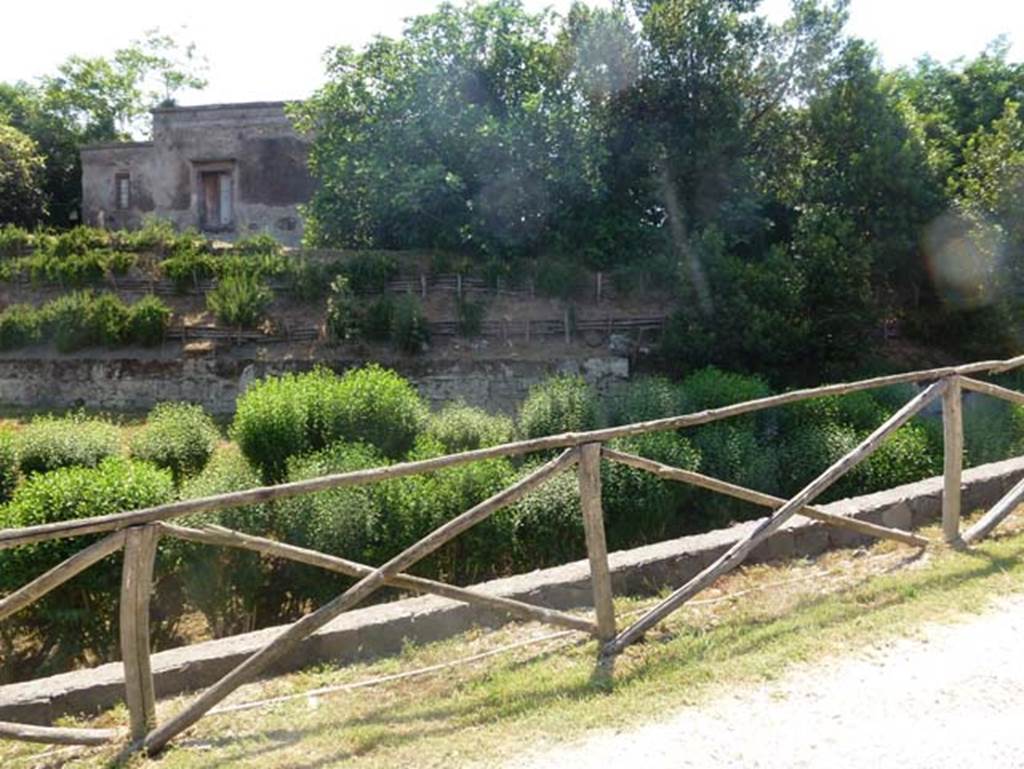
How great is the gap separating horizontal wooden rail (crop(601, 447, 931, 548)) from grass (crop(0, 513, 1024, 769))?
0.18 meters

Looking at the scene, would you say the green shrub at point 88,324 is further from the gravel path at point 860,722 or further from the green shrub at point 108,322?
the gravel path at point 860,722

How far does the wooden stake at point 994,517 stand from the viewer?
5227 millimetres

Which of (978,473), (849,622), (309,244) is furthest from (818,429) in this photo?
(309,244)

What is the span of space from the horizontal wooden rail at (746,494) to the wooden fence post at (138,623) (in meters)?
2.08

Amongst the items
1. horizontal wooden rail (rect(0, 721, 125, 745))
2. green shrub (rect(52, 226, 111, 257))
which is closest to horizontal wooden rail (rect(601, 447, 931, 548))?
horizontal wooden rail (rect(0, 721, 125, 745))

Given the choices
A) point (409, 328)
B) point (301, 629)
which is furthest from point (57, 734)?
point (409, 328)

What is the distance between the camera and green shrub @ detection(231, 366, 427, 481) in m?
8.52

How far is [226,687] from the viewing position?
134 inches

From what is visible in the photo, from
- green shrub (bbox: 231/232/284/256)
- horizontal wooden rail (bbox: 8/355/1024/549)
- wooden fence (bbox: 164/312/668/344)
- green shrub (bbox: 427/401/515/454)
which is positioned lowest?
green shrub (bbox: 427/401/515/454)

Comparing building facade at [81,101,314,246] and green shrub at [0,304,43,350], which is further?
building facade at [81,101,314,246]

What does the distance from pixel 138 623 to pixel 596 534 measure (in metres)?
2.07

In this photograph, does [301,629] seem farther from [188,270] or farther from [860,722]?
[188,270]

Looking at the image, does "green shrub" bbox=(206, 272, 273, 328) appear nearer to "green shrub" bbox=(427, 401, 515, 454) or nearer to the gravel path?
"green shrub" bbox=(427, 401, 515, 454)

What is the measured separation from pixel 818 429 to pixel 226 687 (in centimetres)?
780
